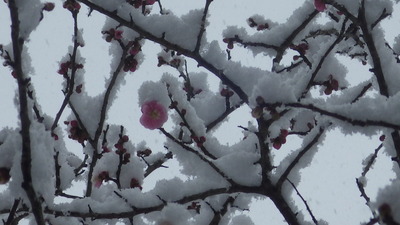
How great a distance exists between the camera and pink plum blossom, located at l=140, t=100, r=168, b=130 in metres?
2.56

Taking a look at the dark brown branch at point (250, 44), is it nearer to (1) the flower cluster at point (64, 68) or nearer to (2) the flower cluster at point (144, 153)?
(2) the flower cluster at point (144, 153)

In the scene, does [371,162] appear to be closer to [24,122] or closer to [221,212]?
[221,212]

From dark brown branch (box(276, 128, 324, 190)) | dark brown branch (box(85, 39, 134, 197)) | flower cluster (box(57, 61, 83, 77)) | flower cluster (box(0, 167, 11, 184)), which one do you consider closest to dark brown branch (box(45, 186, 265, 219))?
dark brown branch (box(276, 128, 324, 190))

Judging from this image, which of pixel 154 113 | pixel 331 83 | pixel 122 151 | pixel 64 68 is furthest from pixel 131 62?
pixel 331 83

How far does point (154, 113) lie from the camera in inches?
101

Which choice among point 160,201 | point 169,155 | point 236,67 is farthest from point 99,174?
point 236,67

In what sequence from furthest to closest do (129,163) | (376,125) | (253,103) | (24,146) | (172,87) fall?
(129,163) → (172,87) → (253,103) → (376,125) → (24,146)

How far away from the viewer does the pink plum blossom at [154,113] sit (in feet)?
8.40

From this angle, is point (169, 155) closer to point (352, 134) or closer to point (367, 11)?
point (367, 11)

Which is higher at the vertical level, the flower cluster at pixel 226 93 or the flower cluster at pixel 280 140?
the flower cluster at pixel 226 93

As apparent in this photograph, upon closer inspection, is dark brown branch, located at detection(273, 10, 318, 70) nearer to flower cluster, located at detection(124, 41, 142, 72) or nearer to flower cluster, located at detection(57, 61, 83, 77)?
flower cluster, located at detection(124, 41, 142, 72)

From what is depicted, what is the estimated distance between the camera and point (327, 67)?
303 centimetres

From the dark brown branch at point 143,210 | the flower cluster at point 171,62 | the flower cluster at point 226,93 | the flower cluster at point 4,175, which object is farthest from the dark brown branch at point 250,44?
the flower cluster at point 4,175

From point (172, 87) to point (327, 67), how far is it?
41.3 inches
